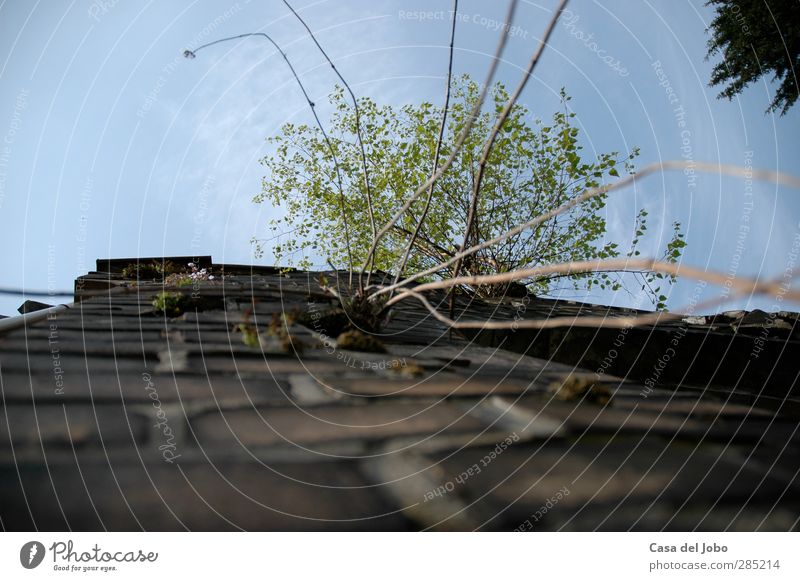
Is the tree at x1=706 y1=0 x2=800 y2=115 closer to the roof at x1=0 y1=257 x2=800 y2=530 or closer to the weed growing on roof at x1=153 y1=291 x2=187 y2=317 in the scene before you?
Result: the roof at x1=0 y1=257 x2=800 y2=530

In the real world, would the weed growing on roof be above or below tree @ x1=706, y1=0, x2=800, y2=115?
below

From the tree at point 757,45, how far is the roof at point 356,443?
15.6ft

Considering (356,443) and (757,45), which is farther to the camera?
(757,45)
